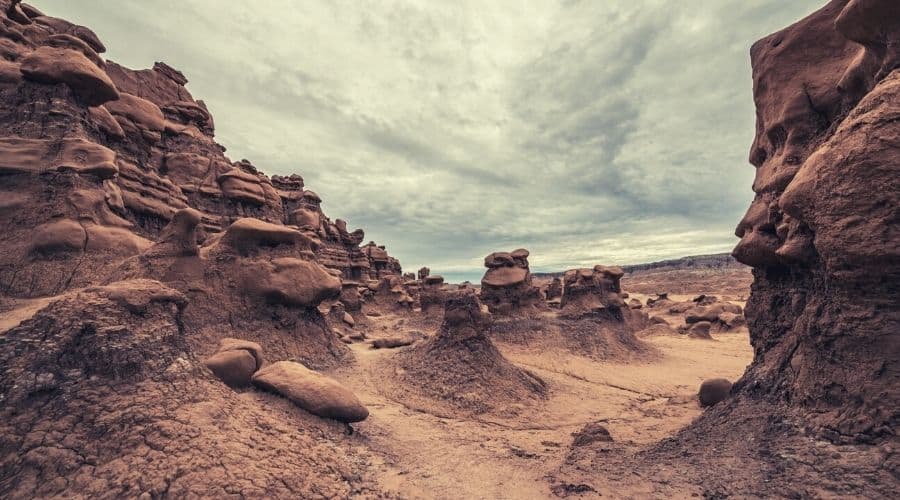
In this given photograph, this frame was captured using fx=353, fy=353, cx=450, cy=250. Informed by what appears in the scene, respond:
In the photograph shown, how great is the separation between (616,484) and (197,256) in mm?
13512

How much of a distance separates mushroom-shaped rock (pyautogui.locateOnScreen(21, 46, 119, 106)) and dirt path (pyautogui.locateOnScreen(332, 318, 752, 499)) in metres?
14.1

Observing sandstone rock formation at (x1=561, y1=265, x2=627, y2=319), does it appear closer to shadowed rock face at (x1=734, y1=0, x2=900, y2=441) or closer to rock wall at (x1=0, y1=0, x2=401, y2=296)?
shadowed rock face at (x1=734, y1=0, x2=900, y2=441)

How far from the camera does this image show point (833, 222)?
472 cm

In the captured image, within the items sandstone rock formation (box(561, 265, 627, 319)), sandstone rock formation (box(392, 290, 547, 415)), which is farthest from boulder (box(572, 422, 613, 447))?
sandstone rock formation (box(561, 265, 627, 319))

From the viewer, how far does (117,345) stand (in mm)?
5695

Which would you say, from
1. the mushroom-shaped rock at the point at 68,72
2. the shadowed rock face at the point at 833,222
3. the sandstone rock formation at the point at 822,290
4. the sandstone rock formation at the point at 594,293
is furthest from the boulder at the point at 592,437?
the mushroom-shaped rock at the point at 68,72

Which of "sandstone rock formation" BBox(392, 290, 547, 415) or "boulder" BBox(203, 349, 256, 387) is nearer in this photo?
"boulder" BBox(203, 349, 256, 387)

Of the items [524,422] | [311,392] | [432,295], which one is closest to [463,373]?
[524,422]

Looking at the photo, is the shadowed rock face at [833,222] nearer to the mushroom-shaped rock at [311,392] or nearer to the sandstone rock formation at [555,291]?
the mushroom-shaped rock at [311,392]

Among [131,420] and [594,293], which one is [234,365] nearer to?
[131,420]

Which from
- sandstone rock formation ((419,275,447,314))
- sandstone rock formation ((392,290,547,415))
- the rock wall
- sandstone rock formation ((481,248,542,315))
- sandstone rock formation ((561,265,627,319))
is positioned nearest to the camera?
the rock wall

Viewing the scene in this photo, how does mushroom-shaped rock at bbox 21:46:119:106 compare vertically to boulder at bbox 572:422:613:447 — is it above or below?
above

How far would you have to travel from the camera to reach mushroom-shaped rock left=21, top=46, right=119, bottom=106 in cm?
1227

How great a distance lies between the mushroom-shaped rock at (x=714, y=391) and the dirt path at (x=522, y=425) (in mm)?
555
